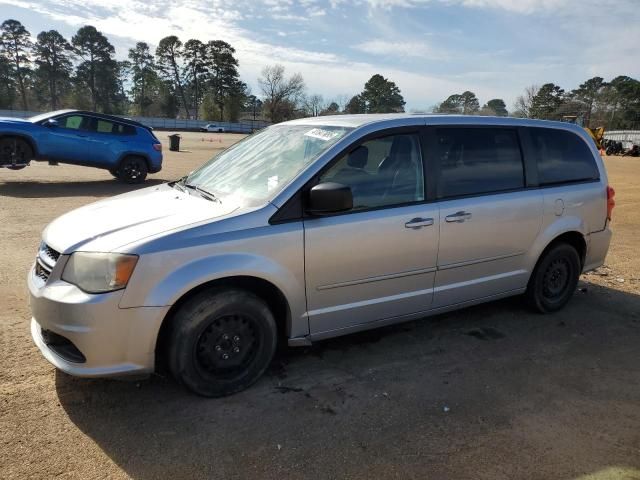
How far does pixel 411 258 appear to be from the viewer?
3781 mm

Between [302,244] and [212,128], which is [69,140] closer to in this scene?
[302,244]

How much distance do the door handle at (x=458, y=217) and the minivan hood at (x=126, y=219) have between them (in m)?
1.68

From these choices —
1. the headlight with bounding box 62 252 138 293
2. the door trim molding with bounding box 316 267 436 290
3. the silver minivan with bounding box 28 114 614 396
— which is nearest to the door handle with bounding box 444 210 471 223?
the silver minivan with bounding box 28 114 614 396

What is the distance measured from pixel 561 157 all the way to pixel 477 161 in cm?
118

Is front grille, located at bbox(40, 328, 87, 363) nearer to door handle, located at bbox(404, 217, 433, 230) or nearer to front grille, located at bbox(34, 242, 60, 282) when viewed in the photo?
front grille, located at bbox(34, 242, 60, 282)

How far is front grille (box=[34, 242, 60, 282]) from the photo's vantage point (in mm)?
3117

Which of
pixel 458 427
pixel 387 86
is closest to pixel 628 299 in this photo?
pixel 458 427

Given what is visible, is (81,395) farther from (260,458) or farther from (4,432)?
(260,458)

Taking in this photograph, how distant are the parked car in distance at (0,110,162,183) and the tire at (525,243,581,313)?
11.1 meters

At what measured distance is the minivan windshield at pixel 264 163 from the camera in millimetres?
3523

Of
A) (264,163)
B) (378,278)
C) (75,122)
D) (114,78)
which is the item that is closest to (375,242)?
(378,278)

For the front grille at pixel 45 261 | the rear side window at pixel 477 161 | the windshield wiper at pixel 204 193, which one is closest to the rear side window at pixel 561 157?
the rear side window at pixel 477 161

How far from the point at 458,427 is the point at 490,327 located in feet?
5.83

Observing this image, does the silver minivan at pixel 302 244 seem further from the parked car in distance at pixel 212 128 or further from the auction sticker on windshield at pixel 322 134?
the parked car in distance at pixel 212 128
